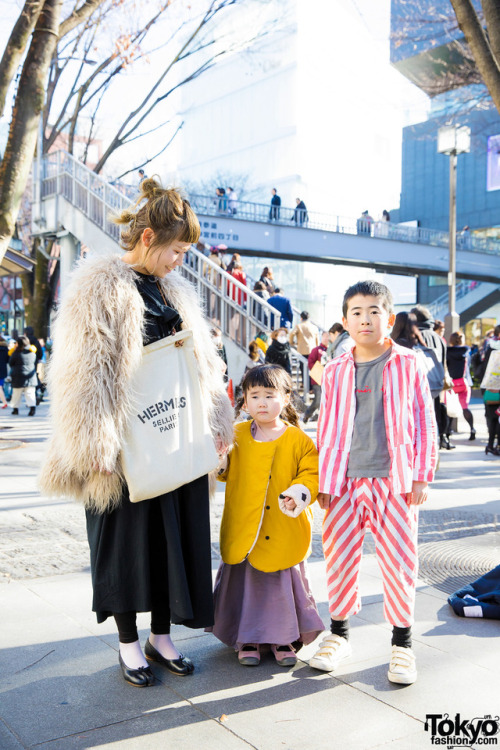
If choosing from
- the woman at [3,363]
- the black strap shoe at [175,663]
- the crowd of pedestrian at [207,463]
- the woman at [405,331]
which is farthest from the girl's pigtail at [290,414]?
the woman at [3,363]

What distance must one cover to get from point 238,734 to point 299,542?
0.89 meters

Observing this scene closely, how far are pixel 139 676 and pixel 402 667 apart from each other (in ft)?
3.47

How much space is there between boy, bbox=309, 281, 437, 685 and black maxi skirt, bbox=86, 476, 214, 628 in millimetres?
576

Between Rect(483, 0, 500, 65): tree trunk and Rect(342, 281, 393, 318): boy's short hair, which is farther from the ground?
Rect(483, 0, 500, 65): tree trunk

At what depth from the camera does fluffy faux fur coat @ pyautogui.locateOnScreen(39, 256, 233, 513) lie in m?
2.67

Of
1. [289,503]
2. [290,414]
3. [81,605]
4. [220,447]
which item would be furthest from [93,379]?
[81,605]

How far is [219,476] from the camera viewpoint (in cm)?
323

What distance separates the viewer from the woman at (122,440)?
2.71 m

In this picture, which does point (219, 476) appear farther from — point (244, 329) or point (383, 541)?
point (244, 329)

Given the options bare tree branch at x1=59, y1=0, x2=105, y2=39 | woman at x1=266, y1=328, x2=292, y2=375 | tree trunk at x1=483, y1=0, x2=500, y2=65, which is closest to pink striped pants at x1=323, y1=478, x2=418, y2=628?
tree trunk at x1=483, y1=0, x2=500, y2=65

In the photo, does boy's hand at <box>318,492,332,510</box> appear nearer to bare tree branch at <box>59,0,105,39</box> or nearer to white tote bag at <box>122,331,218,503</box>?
white tote bag at <box>122,331,218,503</box>

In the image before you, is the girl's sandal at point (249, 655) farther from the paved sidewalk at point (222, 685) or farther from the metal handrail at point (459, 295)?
the metal handrail at point (459, 295)

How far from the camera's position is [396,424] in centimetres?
299

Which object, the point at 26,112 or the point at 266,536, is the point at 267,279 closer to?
the point at 26,112
